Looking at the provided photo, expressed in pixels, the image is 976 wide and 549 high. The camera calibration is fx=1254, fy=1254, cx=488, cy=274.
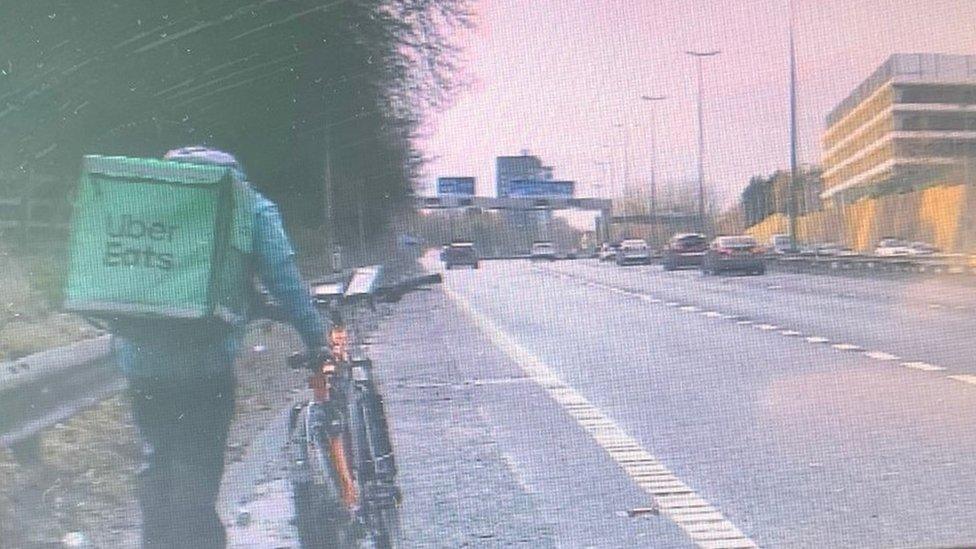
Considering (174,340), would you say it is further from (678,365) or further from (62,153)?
(678,365)

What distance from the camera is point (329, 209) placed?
124 inches

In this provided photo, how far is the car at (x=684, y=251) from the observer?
3.47 m

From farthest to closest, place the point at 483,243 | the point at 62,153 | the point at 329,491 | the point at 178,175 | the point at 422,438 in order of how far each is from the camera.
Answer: the point at 422,438, the point at 329,491, the point at 483,243, the point at 62,153, the point at 178,175

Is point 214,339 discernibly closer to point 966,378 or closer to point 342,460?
point 342,460

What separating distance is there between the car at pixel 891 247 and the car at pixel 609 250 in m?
1.20

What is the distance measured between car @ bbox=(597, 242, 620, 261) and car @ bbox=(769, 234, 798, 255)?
A: 0.54 meters

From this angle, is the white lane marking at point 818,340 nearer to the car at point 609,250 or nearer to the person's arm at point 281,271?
the car at point 609,250

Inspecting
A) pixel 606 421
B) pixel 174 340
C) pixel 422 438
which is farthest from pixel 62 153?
pixel 606 421

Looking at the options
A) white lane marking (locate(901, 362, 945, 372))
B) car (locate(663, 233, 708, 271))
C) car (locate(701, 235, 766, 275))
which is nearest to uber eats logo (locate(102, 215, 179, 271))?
car (locate(663, 233, 708, 271))

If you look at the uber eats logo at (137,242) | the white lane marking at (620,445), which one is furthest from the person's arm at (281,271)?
the white lane marking at (620,445)

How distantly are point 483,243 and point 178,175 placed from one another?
3.58ft

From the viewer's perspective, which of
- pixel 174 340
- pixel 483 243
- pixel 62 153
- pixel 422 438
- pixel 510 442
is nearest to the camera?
pixel 174 340

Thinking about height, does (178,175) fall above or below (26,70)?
below

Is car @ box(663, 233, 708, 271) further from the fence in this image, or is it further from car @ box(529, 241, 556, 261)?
the fence
